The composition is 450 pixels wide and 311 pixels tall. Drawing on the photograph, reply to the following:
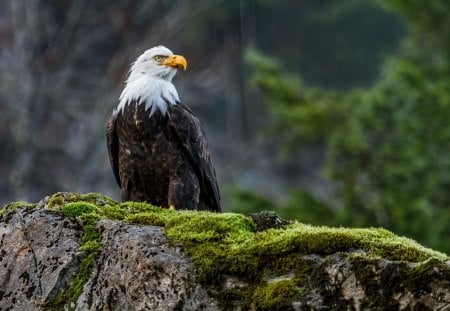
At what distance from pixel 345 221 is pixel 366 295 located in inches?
434

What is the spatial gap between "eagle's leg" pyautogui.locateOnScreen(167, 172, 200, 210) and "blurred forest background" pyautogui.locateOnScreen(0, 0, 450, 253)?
7320 millimetres

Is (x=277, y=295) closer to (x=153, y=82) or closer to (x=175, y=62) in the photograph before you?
(x=153, y=82)

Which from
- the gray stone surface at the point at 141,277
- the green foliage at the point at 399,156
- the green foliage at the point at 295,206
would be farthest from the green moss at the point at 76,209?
the green foliage at the point at 295,206

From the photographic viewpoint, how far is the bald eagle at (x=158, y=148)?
28.2 ft

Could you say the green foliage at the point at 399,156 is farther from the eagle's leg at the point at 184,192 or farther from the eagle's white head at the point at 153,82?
the eagle's leg at the point at 184,192

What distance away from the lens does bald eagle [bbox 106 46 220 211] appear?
28.2 feet

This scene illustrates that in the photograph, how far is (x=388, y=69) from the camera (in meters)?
18.0

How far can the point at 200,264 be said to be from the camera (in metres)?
5.86

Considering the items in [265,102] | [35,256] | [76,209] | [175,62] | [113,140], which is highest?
[265,102]

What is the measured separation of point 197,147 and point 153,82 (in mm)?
646

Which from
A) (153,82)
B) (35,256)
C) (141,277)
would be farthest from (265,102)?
(141,277)

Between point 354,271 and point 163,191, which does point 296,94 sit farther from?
point 354,271

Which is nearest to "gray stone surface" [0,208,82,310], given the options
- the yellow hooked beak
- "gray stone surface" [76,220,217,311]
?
"gray stone surface" [76,220,217,311]

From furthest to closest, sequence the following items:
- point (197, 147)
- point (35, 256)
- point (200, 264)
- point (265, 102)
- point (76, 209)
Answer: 1. point (265, 102)
2. point (197, 147)
3. point (76, 209)
4. point (35, 256)
5. point (200, 264)
